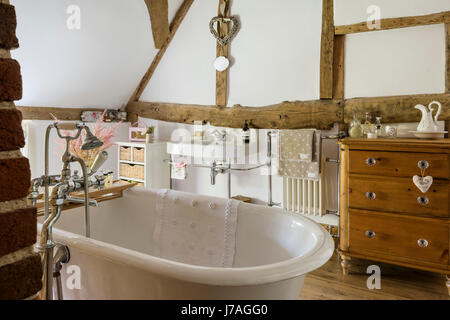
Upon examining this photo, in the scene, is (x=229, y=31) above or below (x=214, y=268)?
above

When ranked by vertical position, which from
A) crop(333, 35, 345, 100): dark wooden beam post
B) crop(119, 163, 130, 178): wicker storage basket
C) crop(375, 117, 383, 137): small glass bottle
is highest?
crop(333, 35, 345, 100): dark wooden beam post

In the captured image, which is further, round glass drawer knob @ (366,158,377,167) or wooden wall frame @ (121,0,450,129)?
wooden wall frame @ (121,0,450,129)

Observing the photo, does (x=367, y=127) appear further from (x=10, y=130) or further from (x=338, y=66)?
(x=10, y=130)

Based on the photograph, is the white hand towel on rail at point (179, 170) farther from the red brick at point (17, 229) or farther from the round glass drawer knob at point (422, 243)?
the red brick at point (17, 229)

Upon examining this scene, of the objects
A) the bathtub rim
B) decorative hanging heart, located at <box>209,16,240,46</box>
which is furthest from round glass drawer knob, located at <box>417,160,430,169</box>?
decorative hanging heart, located at <box>209,16,240,46</box>

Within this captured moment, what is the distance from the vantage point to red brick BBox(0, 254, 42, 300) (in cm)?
A: 51

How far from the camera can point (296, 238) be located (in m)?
1.95

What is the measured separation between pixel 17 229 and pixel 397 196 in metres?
2.43

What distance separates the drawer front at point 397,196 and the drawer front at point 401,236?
0.19 ft

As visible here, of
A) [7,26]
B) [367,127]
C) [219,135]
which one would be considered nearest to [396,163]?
[367,127]

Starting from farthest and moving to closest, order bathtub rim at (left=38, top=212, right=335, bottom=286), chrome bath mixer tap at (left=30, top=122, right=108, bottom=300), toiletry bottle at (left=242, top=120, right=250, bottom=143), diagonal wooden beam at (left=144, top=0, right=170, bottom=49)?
diagonal wooden beam at (left=144, top=0, right=170, bottom=49) < toiletry bottle at (left=242, top=120, right=250, bottom=143) < bathtub rim at (left=38, top=212, right=335, bottom=286) < chrome bath mixer tap at (left=30, top=122, right=108, bottom=300)

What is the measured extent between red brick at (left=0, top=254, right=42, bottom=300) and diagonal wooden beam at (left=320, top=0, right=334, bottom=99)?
3175 mm

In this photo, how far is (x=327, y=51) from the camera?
3.34 metres

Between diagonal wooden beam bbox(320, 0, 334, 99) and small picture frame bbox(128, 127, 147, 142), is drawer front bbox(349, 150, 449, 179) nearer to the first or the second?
diagonal wooden beam bbox(320, 0, 334, 99)
